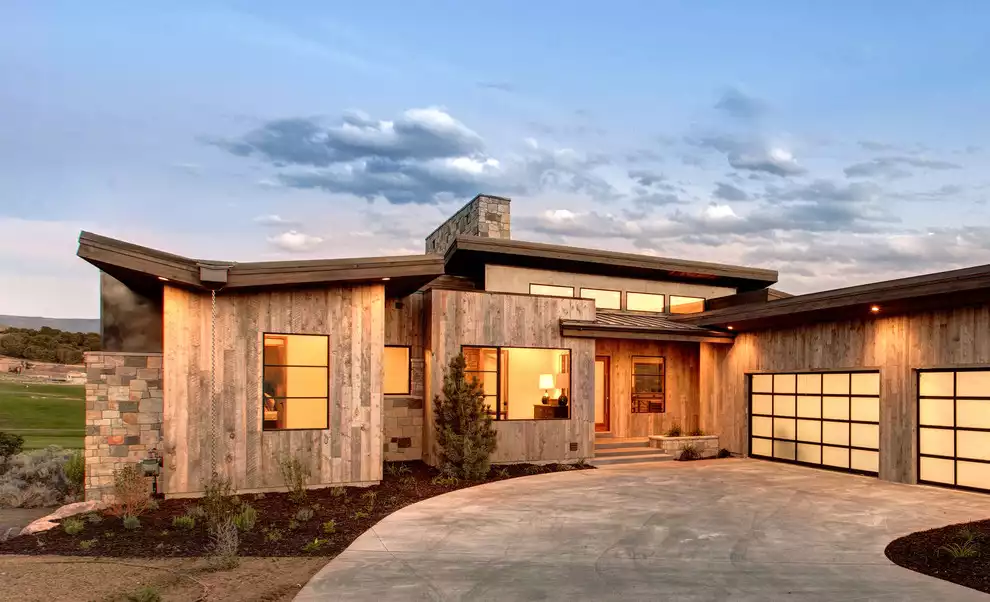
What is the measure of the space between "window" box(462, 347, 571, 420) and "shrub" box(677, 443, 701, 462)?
335 cm

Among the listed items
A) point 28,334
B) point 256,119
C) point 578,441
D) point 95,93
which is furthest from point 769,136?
point 28,334

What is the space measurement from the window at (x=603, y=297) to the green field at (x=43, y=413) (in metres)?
14.1

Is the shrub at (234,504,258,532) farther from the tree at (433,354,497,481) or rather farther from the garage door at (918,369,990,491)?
the garage door at (918,369,990,491)

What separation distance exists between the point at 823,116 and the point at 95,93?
20573 mm

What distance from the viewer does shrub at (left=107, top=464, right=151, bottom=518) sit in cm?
880

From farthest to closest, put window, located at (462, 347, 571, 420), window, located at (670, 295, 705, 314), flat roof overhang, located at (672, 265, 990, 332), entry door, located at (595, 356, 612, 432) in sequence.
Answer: window, located at (670, 295, 705, 314) < entry door, located at (595, 356, 612, 432) < window, located at (462, 347, 571, 420) < flat roof overhang, located at (672, 265, 990, 332)

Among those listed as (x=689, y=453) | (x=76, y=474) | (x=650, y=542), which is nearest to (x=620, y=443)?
(x=689, y=453)

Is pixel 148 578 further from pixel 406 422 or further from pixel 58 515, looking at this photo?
pixel 406 422

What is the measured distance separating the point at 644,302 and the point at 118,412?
43.8 feet

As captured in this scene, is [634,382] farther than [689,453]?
Yes

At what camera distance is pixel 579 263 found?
1702 centimetres

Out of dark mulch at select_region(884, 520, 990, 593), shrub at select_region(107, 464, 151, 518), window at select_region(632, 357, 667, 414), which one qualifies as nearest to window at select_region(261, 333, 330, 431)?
shrub at select_region(107, 464, 151, 518)

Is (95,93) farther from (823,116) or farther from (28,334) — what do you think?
(28,334)

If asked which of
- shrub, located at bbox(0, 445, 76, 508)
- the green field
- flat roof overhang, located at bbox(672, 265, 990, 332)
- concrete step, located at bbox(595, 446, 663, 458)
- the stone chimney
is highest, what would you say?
the stone chimney
